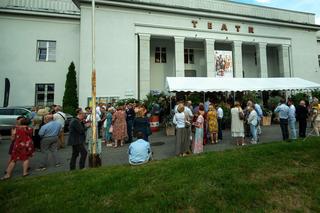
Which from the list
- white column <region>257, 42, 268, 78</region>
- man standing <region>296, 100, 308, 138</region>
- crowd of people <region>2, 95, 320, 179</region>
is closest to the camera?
crowd of people <region>2, 95, 320, 179</region>

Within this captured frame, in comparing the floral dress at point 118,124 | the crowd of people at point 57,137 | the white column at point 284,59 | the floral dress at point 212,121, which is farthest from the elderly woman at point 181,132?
the white column at point 284,59

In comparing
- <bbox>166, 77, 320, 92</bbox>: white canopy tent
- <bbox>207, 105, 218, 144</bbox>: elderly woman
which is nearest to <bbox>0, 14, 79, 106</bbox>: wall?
<bbox>166, 77, 320, 92</bbox>: white canopy tent

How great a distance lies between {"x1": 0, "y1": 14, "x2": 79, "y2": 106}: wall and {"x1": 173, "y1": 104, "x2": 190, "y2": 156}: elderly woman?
1616cm

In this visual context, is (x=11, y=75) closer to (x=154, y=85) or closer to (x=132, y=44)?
(x=132, y=44)

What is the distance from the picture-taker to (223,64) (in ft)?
75.5

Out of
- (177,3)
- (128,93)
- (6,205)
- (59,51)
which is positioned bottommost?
(6,205)

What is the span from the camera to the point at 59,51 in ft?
68.3

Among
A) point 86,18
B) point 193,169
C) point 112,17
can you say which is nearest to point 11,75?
point 86,18

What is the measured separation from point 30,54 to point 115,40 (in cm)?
796

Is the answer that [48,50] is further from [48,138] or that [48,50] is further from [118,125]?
[48,138]

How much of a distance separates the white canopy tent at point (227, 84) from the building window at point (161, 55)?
23.8ft

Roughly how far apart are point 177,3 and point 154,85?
8.52 meters

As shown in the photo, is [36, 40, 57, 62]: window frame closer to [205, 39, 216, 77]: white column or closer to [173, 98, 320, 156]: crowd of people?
[205, 39, 216, 77]: white column

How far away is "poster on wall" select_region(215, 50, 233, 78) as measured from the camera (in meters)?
22.8
